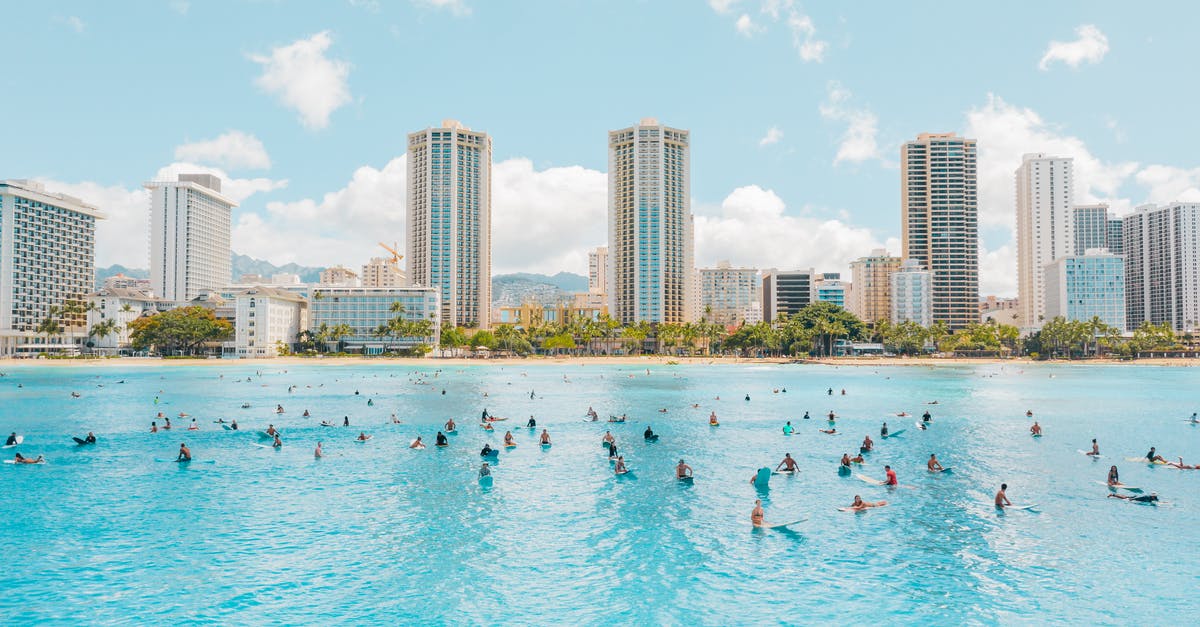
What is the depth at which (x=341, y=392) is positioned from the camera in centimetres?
9700

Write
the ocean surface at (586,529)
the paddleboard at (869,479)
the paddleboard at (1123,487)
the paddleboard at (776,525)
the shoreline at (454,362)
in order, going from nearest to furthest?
the ocean surface at (586,529), the paddleboard at (776,525), the paddleboard at (1123,487), the paddleboard at (869,479), the shoreline at (454,362)

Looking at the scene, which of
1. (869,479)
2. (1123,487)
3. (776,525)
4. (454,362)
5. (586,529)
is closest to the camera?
(586,529)

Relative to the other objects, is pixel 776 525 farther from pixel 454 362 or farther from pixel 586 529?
pixel 454 362

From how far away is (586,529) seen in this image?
30.2m

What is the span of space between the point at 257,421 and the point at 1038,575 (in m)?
60.4

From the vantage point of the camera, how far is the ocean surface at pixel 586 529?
888 inches

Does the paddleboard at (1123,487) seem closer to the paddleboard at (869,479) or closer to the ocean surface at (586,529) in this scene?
the ocean surface at (586,529)

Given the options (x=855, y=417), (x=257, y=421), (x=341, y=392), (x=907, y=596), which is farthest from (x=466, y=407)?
(x=907, y=596)

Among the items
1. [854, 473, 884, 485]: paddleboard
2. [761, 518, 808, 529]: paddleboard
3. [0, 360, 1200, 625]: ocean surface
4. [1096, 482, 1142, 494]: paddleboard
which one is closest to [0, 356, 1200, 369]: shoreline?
[0, 360, 1200, 625]: ocean surface

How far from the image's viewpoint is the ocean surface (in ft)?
74.0

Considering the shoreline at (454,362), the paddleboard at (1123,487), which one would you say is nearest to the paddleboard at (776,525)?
the paddleboard at (1123,487)

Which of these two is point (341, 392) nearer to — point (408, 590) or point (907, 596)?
Result: point (408, 590)

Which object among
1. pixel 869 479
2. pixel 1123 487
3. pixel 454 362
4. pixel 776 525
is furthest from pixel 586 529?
pixel 454 362

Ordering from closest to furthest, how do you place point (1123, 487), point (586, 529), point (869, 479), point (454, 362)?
point (586, 529) → point (1123, 487) → point (869, 479) → point (454, 362)
